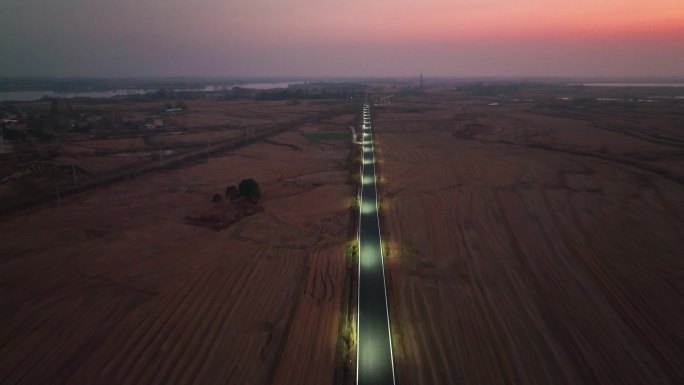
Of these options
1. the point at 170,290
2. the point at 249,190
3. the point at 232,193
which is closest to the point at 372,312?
the point at 170,290

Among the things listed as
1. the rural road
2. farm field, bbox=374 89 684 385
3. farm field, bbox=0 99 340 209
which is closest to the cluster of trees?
the rural road

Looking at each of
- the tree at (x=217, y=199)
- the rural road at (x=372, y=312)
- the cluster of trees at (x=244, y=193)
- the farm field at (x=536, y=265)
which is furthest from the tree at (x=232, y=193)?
the farm field at (x=536, y=265)

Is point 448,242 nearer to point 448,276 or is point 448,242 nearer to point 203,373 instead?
point 448,276

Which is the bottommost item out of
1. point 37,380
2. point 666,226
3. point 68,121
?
point 37,380

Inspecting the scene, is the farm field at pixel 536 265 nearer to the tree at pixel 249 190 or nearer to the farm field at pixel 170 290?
the farm field at pixel 170 290

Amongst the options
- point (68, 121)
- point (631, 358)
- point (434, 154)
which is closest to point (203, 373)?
point (631, 358)

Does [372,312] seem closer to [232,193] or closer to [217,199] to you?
[232,193]

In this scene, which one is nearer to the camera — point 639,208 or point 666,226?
point 666,226
